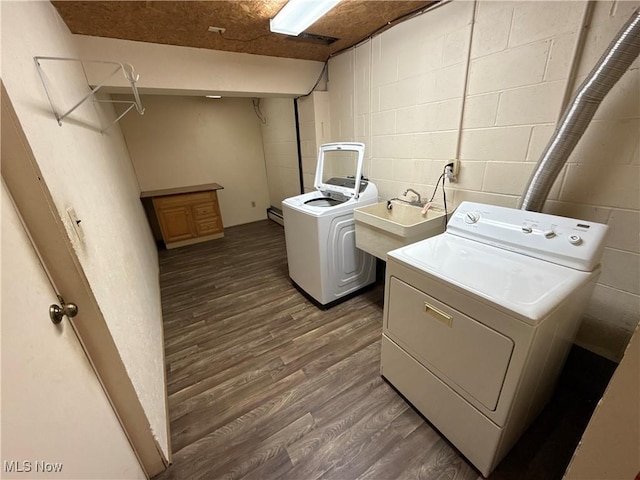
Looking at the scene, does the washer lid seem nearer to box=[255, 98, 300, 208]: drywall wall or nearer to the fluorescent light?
the fluorescent light

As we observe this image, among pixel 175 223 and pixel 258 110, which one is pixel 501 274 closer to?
pixel 175 223

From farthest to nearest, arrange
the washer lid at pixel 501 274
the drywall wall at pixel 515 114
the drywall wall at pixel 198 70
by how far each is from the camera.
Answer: the drywall wall at pixel 198 70, the drywall wall at pixel 515 114, the washer lid at pixel 501 274

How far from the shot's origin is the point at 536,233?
1.17 meters

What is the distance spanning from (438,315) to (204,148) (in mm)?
4070

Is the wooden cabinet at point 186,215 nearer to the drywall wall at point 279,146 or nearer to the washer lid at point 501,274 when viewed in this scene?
the drywall wall at point 279,146

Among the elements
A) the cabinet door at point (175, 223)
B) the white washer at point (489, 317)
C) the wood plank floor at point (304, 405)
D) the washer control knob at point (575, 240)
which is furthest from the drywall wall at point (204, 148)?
the washer control knob at point (575, 240)

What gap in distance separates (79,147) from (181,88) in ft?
4.06

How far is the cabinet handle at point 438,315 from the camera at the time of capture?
→ 1.04 meters

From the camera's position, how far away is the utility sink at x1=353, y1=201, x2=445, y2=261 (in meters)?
1.68

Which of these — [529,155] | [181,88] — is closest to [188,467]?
[529,155]

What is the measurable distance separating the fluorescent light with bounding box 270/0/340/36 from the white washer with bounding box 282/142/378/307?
88 cm

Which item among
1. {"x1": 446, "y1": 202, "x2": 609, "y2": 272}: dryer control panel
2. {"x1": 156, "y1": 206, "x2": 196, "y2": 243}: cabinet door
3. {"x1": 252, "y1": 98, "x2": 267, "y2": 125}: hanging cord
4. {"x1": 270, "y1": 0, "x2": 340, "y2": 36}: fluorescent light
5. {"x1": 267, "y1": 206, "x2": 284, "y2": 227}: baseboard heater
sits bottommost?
{"x1": 267, "y1": 206, "x2": 284, "y2": 227}: baseboard heater

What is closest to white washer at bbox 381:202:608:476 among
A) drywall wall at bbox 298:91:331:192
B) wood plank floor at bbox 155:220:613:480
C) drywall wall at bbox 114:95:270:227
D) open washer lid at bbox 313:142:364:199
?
wood plank floor at bbox 155:220:613:480

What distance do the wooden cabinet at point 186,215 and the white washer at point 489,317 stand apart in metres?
3.19
